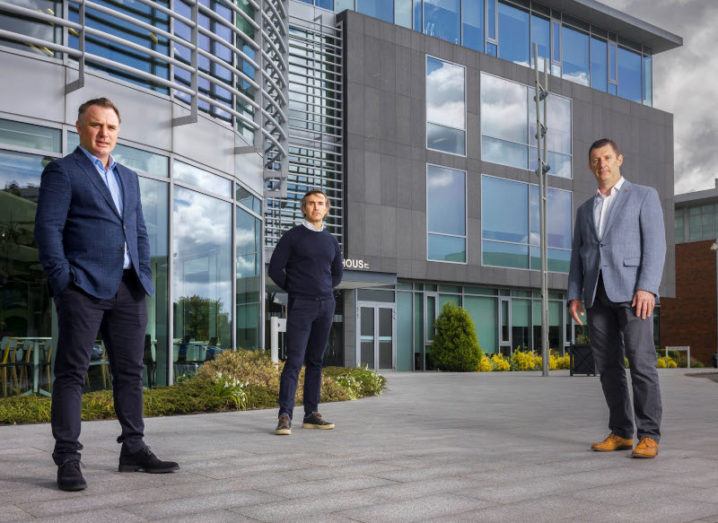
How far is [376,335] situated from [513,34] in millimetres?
11938

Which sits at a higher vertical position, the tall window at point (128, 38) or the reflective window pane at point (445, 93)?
the reflective window pane at point (445, 93)

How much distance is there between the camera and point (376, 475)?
4738 millimetres

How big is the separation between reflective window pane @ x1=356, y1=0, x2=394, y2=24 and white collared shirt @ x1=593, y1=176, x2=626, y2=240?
21.7 meters

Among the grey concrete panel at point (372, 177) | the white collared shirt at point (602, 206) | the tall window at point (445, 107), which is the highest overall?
the tall window at point (445, 107)

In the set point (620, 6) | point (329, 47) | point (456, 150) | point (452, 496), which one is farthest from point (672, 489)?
point (620, 6)

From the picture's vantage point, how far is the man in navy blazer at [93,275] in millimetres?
4418

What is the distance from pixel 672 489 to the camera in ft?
14.2

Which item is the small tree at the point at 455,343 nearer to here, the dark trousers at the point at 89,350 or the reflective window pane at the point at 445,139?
the reflective window pane at the point at 445,139

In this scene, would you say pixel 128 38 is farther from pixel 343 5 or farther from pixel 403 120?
pixel 343 5

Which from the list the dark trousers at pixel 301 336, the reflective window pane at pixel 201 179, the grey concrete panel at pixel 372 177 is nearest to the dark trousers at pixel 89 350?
the dark trousers at pixel 301 336

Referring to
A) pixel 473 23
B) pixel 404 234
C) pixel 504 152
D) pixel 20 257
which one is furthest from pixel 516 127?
pixel 20 257

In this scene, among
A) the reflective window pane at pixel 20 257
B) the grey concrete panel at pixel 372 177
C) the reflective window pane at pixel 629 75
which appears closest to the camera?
the reflective window pane at pixel 20 257

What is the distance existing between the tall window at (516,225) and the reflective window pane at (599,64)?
16.9ft

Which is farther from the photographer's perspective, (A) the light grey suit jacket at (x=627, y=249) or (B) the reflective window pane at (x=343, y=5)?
(B) the reflective window pane at (x=343, y=5)
